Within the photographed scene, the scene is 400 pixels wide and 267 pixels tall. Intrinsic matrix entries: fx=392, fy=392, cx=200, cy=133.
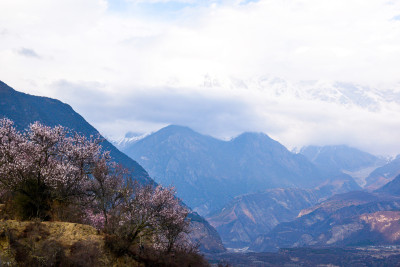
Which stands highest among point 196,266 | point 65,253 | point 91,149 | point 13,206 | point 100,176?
point 91,149

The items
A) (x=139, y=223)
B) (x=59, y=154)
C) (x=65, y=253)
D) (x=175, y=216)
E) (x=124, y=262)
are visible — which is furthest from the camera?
(x=175, y=216)

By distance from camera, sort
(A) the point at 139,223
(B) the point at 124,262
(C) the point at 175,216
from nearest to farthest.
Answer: (B) the point at 124,262, (A) the point at 139,223, (C) the point at 175,216

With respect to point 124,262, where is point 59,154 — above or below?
above

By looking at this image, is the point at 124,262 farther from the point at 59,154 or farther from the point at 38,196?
the point at 59,154

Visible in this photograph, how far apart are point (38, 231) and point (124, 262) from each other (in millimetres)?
10788

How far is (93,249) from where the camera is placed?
43000 mm

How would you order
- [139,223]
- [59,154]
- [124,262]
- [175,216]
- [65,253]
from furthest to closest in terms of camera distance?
[175,216]
[59,154]
[139,223]
[124,262]
[65,253]

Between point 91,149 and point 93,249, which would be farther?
point 91,149

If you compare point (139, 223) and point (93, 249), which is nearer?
point (93, 249)

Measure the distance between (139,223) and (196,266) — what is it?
15155 millimetres

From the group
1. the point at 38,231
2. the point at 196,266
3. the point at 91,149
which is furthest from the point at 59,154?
the point at 196,266

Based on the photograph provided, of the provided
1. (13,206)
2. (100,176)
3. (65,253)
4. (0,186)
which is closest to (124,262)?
(65,253)

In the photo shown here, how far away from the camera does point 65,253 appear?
40.9 metres

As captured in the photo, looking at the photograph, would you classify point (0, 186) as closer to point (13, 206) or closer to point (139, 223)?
point (13, 206)
